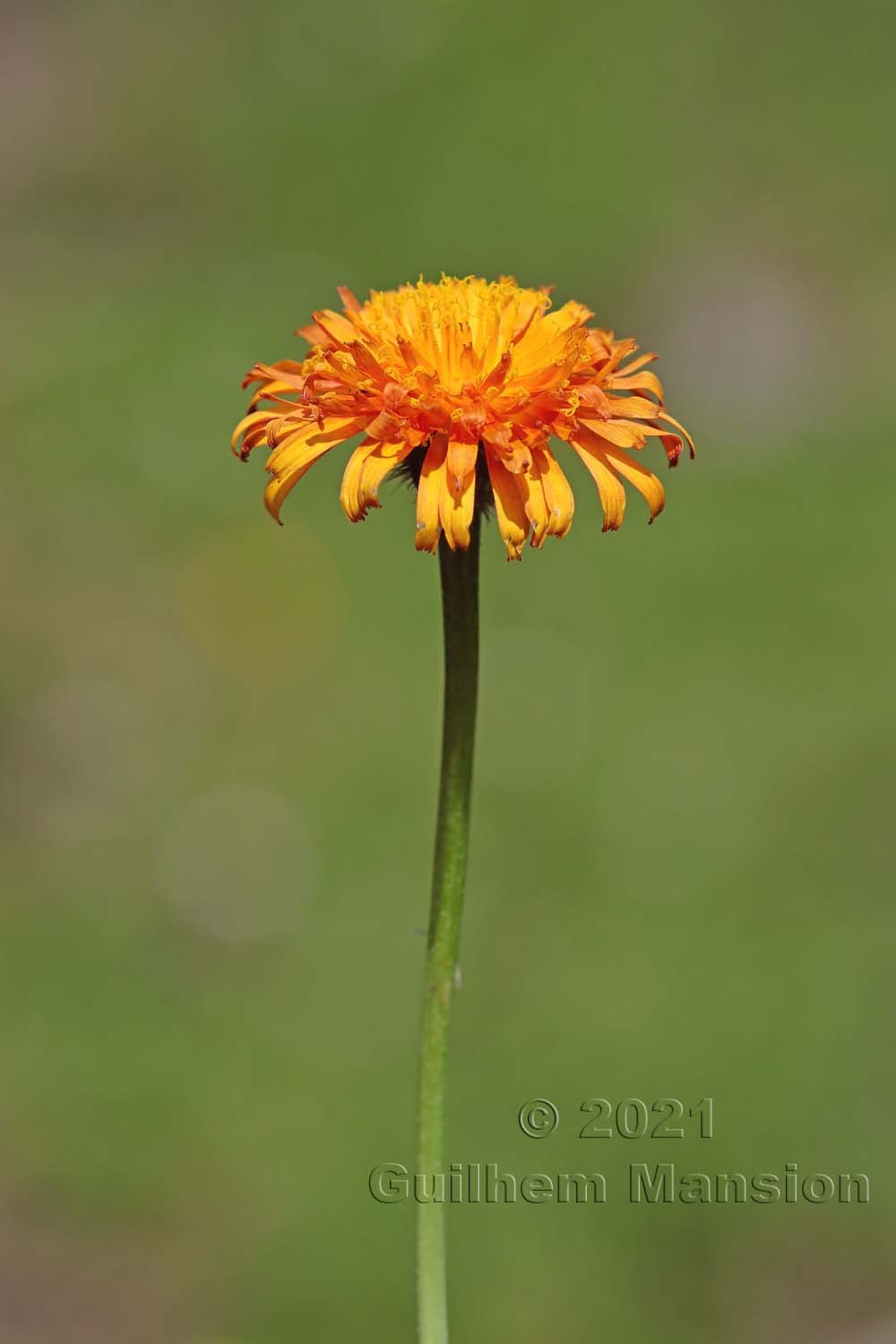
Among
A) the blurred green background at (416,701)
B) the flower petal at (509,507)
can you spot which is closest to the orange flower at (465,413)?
the flower petal at (509,507)

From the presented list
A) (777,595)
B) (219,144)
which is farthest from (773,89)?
(777,595)

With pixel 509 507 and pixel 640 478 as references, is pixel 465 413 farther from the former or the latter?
pixel 640 478

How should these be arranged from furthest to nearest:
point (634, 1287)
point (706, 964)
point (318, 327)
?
point (706, 964) → point (634, 1287) → point (318, 327)

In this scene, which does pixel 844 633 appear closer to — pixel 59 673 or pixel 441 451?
pixel 59 673

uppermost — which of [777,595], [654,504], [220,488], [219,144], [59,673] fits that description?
[219,144]

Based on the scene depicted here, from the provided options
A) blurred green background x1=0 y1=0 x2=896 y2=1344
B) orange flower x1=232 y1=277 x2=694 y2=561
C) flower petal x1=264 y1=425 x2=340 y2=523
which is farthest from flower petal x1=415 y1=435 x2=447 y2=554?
blurred green background x1=0 y1=0 x2=896 y2=1344

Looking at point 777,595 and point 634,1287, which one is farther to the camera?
point 777,595

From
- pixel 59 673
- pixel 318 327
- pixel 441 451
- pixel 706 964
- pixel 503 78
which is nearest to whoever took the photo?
pixel 441 451
